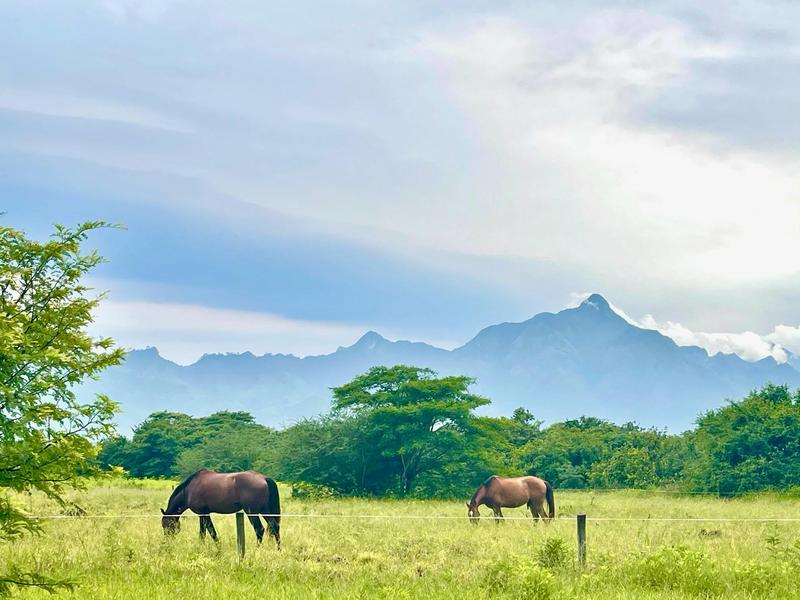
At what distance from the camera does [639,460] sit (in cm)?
5747

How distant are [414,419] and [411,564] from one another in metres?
32.6

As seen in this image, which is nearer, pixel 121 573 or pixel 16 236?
pixel 16 236

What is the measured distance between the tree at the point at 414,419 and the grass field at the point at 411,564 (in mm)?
25708

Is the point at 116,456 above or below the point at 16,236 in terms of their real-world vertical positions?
below

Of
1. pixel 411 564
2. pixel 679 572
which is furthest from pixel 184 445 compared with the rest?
pixel 679 572

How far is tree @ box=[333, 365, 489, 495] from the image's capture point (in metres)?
46.7

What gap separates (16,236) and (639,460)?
177 ft

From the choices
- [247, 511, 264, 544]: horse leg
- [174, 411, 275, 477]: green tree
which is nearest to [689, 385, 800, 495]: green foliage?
[174, 411, 275, 477]: green tree

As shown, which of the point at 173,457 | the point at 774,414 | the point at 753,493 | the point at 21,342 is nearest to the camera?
the point at 21,342

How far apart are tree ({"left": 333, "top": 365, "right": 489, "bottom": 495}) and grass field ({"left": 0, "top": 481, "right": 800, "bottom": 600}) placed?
25.7 metres

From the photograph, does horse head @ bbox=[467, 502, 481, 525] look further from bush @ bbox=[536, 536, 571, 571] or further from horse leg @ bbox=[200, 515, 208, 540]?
bush @ bbox=[536, 536, 571, 571]

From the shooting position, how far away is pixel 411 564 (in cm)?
1477

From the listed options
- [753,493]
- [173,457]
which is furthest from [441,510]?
[173,457]

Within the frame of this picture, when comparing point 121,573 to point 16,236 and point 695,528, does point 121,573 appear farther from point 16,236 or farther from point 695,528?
point 695,528
